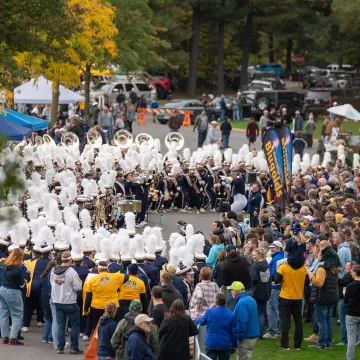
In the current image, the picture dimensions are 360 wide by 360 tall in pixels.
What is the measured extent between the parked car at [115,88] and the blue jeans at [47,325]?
36.1 metres

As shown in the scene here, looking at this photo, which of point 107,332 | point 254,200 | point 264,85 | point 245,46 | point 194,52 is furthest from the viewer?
point 245,46

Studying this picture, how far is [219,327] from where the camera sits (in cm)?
1364

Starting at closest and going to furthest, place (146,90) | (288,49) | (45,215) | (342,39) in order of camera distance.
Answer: (45,215) < (146,90) < (342,39) < (288,49)

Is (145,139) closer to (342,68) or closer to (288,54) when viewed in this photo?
(288,54)

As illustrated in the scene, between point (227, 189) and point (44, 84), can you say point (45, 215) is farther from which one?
point (44, 84)

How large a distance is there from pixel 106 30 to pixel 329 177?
1490cm

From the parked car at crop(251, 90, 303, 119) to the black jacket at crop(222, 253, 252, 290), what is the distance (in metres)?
35.0

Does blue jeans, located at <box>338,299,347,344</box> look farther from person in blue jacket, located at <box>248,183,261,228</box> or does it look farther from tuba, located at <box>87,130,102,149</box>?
tuba, located at <box>87,130,102,149</box>

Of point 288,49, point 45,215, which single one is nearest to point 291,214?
point 45,215

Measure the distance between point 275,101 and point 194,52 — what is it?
1373 cm

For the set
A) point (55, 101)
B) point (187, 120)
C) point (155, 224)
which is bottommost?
point (155, 224)

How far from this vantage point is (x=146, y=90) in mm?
58062

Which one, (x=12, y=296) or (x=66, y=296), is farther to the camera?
(x=12, y=296)

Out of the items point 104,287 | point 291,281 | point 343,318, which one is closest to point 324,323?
point 343,318
